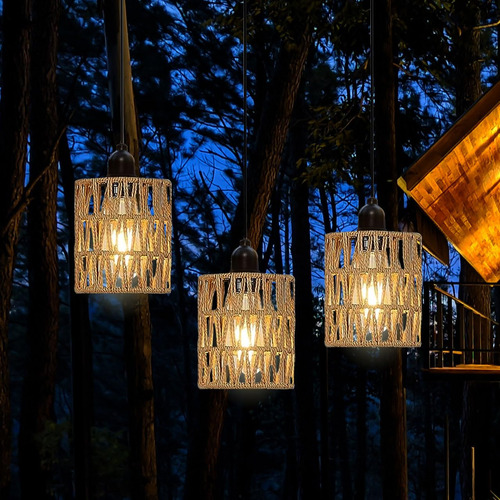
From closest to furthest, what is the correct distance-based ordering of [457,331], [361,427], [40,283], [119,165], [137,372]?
[119,165] < [457,331] < [137,372] < [40,283] < [361,427]

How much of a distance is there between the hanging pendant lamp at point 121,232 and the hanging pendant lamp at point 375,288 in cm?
67

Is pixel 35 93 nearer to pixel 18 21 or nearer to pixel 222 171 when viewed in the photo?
pixel 18 21

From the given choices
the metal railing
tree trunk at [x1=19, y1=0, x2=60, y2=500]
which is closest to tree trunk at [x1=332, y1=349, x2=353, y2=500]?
the metal railing

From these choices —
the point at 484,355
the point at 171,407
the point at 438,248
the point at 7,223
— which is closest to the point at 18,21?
the point at 7,223

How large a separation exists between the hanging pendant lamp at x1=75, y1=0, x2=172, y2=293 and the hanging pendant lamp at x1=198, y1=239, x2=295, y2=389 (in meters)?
0.23

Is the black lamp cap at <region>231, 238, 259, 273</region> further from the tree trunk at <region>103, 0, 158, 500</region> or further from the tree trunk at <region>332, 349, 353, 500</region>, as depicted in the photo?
the tree trunk at <region>332, 349, 353, 500</region>

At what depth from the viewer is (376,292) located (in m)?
3.57

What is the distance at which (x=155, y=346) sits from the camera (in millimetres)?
18062

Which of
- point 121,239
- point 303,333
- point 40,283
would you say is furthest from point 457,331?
point 303,333

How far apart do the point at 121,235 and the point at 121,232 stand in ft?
0.04

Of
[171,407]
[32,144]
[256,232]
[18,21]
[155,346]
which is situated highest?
[18,21]

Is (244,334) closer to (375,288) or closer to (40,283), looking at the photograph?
(375,288)

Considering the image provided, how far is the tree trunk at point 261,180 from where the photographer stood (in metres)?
9.74

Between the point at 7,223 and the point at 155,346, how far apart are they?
9.78 meters
